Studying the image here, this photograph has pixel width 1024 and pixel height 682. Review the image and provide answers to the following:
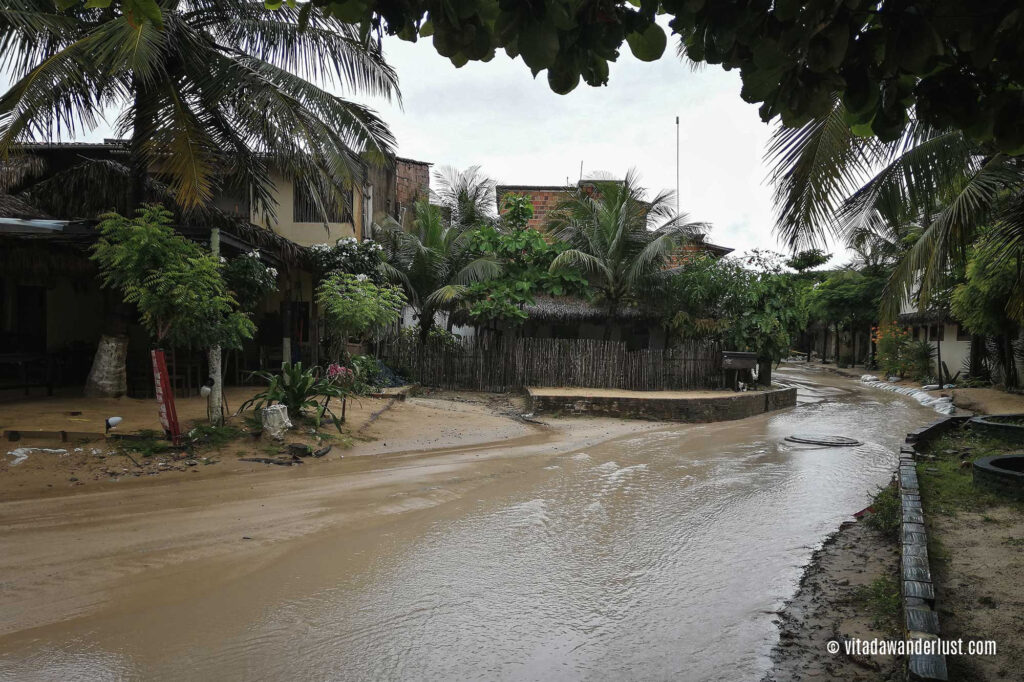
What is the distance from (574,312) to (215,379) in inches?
491

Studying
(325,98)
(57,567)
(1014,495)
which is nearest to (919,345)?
(1014,495)

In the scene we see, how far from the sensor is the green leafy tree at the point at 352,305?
1324 cm

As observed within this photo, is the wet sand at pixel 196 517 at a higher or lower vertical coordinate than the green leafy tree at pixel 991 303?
lower

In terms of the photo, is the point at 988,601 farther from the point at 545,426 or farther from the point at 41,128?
the point at 41,128

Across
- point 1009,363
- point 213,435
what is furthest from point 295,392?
point 1009,363

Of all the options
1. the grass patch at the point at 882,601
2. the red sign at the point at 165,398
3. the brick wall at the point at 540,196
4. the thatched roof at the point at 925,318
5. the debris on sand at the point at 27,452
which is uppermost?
the brick wall at the point at 540,196

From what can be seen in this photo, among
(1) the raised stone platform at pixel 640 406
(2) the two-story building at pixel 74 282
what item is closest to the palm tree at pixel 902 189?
(1) the raised stone platform at pixel 640 406

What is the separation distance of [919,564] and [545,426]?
8.75 m

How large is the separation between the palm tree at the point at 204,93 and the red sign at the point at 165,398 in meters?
1.81

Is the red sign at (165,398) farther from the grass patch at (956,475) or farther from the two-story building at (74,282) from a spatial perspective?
the grass patch at (956,475)

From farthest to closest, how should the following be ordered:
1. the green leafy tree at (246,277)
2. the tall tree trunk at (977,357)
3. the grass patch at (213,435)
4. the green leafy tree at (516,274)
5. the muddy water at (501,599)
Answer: the tall tree trunk at (977,357) < the green leafy tree at (516,274) < the green leafy tree at (246,277) < the grass patch at (213,435) < the muddy water at (501,599)

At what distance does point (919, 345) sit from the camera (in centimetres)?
2506

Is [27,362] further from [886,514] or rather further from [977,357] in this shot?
[977,357]

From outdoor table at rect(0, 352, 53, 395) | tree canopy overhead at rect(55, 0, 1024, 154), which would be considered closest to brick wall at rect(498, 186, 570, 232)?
outdoor table at rect(0, 352, 53, 395)
